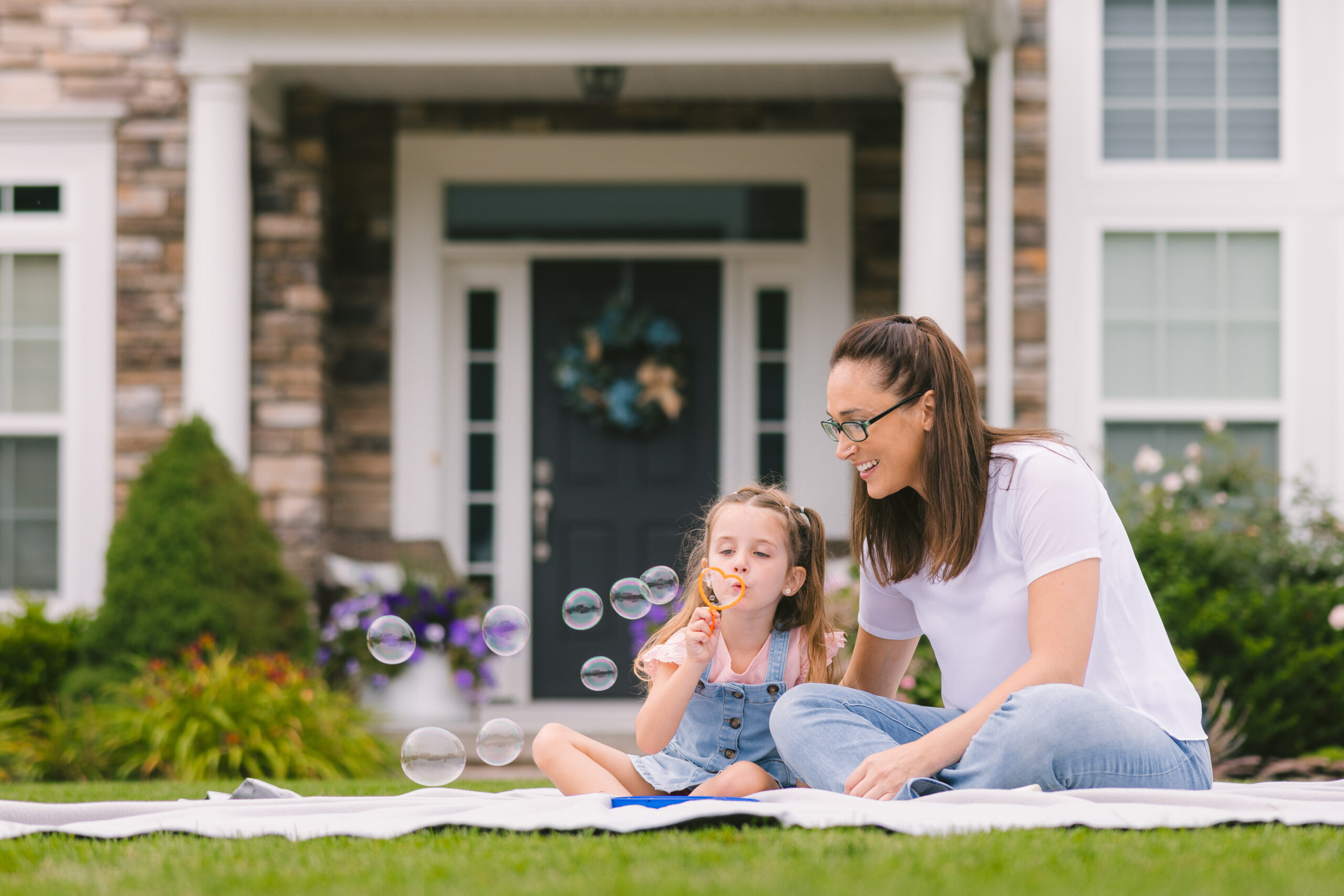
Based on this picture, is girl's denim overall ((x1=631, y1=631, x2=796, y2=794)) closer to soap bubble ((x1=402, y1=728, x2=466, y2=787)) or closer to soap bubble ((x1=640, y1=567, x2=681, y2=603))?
soap bubble ((x1=640, y1=567, x2=681, y2=603))

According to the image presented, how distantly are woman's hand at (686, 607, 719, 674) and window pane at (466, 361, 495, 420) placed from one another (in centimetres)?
466

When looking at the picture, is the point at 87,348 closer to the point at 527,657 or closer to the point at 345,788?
the point at 527,657

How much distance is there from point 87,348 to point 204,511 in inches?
65.5

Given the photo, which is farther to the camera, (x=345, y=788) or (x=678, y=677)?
(x=345, y=788)

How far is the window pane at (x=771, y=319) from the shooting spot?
7.19 meters

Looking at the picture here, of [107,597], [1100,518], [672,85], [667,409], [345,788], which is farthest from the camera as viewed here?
[667,409]

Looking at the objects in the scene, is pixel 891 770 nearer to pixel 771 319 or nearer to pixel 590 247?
pixel 771 319

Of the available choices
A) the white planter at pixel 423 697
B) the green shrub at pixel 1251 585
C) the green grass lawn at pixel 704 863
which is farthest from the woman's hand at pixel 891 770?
the white planter at pixel 423 697

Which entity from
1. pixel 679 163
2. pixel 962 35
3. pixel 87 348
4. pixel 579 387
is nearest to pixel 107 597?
pixel 87 348

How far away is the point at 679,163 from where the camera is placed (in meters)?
7.04

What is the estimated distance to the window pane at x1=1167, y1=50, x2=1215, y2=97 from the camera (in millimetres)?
6629

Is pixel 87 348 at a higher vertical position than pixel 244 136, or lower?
lower

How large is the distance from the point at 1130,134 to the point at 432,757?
200 inches

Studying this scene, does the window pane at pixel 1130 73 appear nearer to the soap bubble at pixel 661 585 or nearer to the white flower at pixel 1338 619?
the white flower at pixel 1338 619
